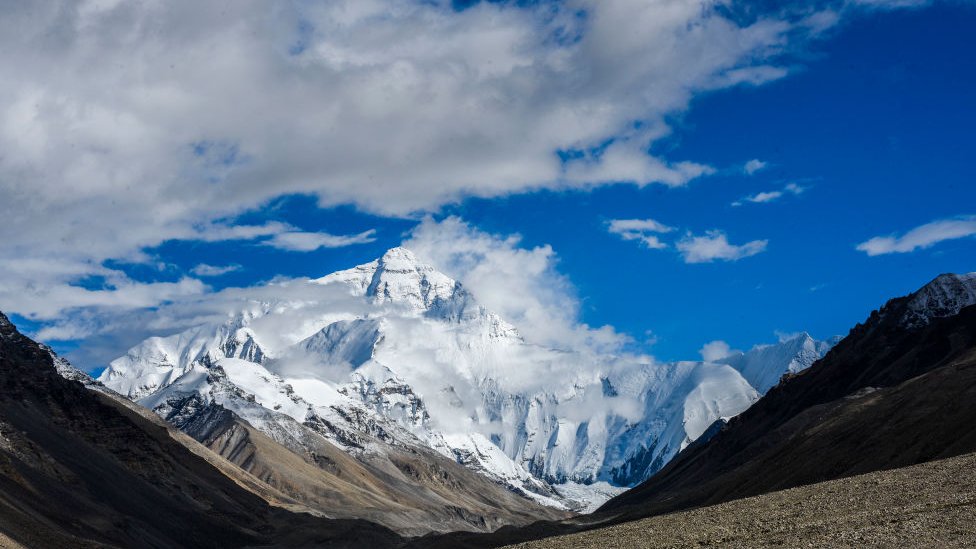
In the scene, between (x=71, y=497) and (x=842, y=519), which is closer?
(x=842, y=519)

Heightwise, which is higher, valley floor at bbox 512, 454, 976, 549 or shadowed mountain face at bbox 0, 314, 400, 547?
shadowed mountain face at bbox 0, 314, 400, 547

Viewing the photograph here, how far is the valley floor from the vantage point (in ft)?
168

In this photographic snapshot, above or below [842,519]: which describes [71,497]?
above

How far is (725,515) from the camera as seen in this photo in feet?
226

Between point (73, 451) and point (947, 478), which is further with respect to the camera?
point (73, 451)

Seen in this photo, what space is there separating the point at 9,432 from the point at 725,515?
122950 mm

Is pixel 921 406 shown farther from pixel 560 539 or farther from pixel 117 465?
pixel 117 465

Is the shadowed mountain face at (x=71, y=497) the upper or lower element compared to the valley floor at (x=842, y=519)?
upper

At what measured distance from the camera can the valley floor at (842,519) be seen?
168ft

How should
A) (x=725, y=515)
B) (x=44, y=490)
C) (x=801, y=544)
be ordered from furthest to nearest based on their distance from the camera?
(x=44, y=490) < (x=725, y=515) < (x=801, y=544)

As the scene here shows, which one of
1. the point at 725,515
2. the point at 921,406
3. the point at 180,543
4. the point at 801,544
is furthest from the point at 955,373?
the point at 180,543

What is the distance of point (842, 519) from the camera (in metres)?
57.4

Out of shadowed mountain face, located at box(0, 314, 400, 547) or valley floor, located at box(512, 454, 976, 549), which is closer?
valley floor, located at box(512, 454, 976, 549)

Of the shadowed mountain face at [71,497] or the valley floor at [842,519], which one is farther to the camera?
the shadowed mountain face at [71,497]
